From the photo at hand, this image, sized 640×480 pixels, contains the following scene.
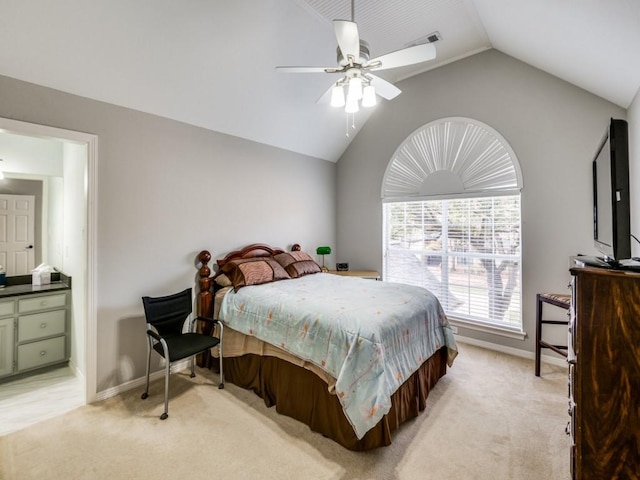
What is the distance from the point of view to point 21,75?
2131 mm

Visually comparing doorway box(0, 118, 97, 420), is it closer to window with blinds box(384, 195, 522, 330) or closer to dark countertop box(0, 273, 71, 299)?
dark countertop box(0, 273, 71, 299)

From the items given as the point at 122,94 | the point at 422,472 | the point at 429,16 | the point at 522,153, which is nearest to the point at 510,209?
the point at 522,153

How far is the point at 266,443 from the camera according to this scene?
6.62ft

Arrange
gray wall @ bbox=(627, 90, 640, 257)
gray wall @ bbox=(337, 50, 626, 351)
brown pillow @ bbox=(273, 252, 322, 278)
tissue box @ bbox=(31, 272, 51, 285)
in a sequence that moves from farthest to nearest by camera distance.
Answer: brown pillow @ bbox=(273, 252, 322, 278)
tissue box @ bbox=(31, 272, 51, 285)
gray wall @ bbox=(337, 50, 626, 351)
gray wall @ bbox=(627, 90, 640, 257)

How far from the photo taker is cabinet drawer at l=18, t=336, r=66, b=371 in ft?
9.36

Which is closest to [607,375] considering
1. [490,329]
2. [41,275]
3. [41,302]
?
[490,329]

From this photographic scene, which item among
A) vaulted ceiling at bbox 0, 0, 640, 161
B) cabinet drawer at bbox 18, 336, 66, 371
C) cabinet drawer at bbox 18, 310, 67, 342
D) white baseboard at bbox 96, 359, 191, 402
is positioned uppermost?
vaulted ceiling at bbox 0, 0, 640, 161

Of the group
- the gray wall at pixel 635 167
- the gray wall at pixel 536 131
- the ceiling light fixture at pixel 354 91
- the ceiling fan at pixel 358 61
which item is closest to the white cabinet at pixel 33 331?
the ceiling fan at pixel 358 61

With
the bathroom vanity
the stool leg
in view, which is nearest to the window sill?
the stool leg

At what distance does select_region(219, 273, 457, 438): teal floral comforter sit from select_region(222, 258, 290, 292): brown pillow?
106 millimetres

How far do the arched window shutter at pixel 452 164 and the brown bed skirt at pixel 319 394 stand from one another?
205 centimetres

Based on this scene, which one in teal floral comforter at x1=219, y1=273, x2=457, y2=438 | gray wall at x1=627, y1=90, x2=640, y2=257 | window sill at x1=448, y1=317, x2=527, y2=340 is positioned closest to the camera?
teal floral comforter at x1=219, y1=273, x2=457, y2=438

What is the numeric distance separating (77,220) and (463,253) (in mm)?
4334

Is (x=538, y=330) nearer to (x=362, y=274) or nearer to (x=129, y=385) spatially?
(x=362, y=274)
